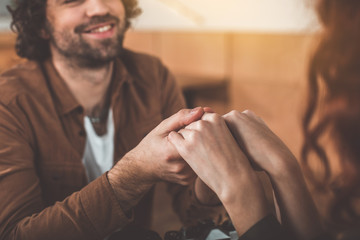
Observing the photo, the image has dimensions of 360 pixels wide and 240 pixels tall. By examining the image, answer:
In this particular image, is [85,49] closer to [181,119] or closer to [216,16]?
[181,119]

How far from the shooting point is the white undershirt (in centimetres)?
137

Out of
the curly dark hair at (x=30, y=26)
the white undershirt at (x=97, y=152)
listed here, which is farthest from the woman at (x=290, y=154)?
the curly dark hair at (x=30, y=26)

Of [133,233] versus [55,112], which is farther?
[55,112]

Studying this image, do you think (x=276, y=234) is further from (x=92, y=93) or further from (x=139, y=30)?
(x=139, y=30)

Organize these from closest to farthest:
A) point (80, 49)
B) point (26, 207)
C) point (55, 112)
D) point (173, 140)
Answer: point (173, 140)
point (26, 207)
point (55, 112)
point (80, 49)

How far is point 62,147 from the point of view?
1299 millimetres

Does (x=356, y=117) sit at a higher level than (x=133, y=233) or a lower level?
higher

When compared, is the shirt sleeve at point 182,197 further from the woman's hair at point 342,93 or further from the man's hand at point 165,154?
the woman's hair at point 342,93

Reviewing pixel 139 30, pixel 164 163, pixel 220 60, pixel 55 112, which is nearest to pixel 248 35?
pixel 220 60

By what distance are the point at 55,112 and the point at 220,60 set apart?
2.20 meters

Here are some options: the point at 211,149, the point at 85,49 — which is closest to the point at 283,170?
the point at 211,149

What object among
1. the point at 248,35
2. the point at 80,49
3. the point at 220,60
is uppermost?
the point at 80,49

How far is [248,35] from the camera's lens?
313cm

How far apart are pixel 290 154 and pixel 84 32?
947mm
